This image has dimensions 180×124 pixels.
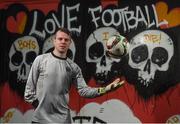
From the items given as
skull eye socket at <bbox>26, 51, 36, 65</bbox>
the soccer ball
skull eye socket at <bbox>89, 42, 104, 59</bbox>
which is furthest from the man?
skull eye socket at <bbox>26, 51, 36, 65</bbox>

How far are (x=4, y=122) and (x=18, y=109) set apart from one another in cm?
29

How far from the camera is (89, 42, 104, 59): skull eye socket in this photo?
5586 millimetres

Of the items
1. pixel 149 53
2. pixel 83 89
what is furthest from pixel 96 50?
pixel 83 89

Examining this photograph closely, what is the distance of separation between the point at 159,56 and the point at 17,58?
1963mm

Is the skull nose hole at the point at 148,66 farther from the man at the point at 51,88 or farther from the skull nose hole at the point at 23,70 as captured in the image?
the skull nose hole at the point at 23,70

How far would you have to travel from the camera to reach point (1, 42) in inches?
238

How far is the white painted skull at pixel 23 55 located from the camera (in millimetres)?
5898

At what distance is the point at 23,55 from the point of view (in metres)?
5.94

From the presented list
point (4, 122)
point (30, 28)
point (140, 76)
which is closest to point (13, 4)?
point (30, 28)

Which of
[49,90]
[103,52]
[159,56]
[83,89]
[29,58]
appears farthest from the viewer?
[29,58]

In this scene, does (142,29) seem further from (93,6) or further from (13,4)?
(13,4)

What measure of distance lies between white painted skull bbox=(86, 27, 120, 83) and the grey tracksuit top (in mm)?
1320

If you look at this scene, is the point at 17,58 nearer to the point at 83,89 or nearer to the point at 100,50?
the point at 100,50

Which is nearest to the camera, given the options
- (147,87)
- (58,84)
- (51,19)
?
(58,84)
